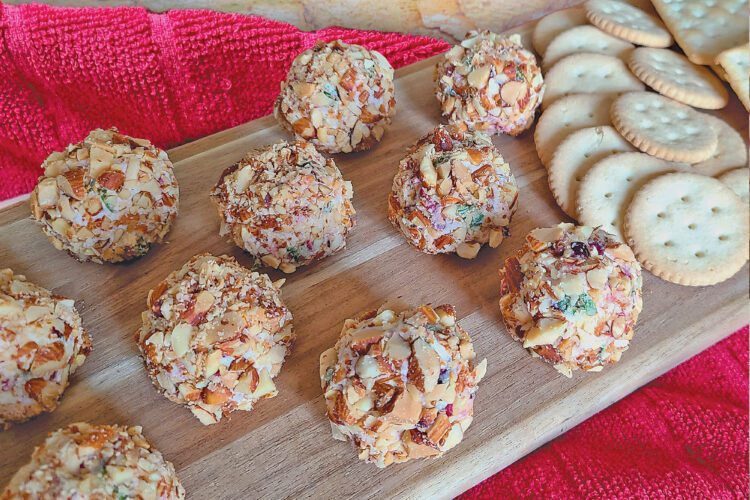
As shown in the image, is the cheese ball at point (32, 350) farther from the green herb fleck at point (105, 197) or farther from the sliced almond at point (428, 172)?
the sliced almond at point (428, 172)

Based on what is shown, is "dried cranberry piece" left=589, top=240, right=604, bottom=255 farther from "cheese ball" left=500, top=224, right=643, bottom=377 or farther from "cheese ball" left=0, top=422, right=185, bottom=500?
"cheese ball" left=0, top=422, right=185, bottom=500

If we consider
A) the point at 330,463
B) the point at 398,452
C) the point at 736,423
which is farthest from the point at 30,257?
the point at 736,423

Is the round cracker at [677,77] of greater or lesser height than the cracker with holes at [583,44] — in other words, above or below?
below

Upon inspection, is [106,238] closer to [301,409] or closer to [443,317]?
[301,409]

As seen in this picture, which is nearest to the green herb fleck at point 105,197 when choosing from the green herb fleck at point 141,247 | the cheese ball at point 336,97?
the green herb fleck at point 141,247

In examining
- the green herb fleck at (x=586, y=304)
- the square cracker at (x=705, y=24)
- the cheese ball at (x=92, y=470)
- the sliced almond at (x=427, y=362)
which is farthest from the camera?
the square cracker at (x=705, y=24)

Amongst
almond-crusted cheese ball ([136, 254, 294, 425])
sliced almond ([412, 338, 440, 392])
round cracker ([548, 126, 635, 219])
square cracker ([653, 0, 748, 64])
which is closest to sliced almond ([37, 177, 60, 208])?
almond-crusted cheese ball ([136, 254, 294, 425])

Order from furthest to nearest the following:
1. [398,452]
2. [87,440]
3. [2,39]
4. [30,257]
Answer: [2,39]
[30,257]
[398,452]
[87,440]
